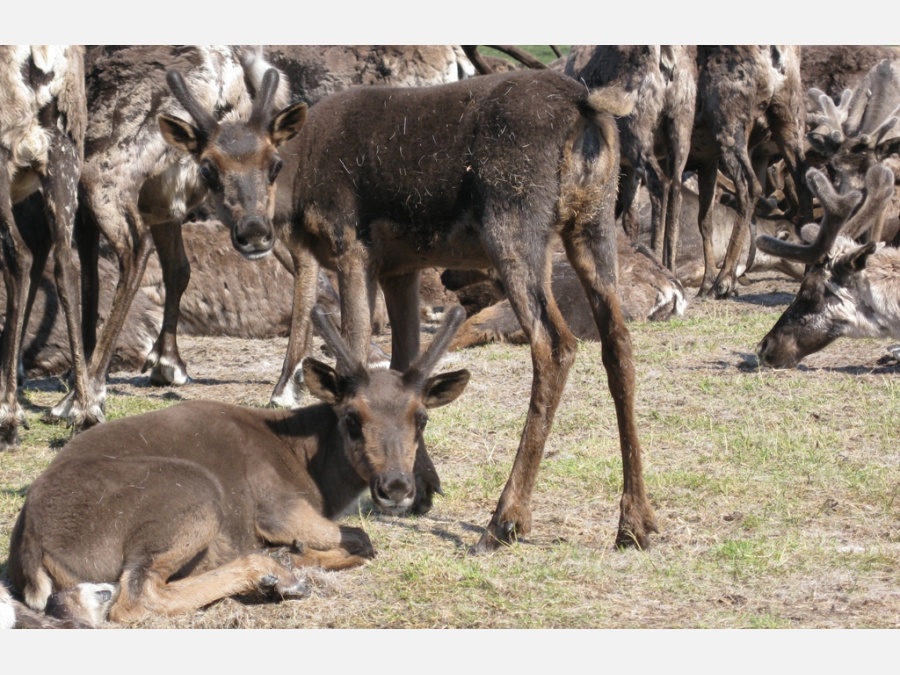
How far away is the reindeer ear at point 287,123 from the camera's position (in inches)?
321

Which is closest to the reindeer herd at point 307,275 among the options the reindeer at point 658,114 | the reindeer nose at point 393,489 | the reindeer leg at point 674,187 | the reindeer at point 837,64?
the reindeer nose at point 393,489

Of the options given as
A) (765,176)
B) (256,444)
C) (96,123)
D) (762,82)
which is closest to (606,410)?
(256,444)

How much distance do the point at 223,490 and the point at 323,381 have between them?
0.78 m

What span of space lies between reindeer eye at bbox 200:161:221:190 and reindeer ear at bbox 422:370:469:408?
2531 mm

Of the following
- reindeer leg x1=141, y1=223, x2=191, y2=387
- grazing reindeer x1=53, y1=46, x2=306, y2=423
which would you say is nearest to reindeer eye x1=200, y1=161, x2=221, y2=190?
grazing reindeer x1=53, y1=46, x2=306, y2=423

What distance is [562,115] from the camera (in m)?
6.63

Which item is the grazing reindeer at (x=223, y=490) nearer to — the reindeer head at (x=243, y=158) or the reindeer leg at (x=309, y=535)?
the reindeer leg at (x=309, y=535)

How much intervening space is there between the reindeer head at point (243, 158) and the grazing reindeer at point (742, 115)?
302 inches

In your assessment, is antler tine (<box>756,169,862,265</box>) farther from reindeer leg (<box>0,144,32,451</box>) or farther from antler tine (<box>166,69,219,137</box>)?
reindeer leg (<box>0,144,32,451</box>)

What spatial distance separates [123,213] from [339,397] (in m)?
4.27

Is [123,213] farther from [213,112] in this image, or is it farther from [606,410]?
[606,410]

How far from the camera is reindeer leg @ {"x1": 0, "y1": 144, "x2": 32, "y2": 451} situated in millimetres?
8664

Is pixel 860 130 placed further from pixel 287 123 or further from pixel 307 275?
pixel 287 123

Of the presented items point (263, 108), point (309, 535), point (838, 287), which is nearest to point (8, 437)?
point (263, 108)
